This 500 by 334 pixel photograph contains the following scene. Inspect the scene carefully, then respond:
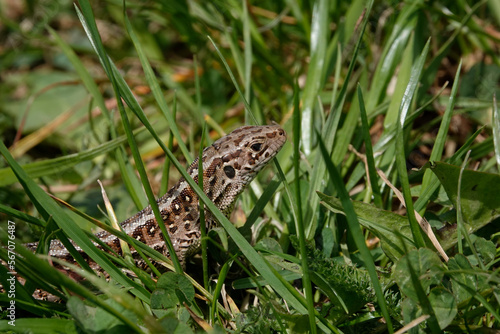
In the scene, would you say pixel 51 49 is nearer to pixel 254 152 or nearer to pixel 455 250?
pixel 254 152

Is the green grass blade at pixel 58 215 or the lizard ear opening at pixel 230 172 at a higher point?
the green grass blade at pixel 58 215

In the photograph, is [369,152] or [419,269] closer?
[419,269]

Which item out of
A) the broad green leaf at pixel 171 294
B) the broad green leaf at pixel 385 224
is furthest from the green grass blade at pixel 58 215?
the broad green leaf at pixel 385 224

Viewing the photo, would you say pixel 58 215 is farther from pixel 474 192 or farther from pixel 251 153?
pixel 474 192

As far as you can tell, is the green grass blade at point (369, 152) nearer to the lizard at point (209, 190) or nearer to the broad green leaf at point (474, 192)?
the broad green leaf at point (474, 192)

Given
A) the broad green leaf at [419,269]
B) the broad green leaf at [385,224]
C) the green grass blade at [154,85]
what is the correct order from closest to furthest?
the broad green leaf at [419,269]
the broad green leaf at [385,224]
the green grass blade at [154,85]

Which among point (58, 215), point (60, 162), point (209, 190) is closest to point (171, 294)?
point (58, 215)

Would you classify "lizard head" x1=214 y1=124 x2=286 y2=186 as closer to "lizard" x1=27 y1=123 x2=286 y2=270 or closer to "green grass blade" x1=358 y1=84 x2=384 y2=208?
"lizard" x1=27 y1=123 x2=286 y2=270
